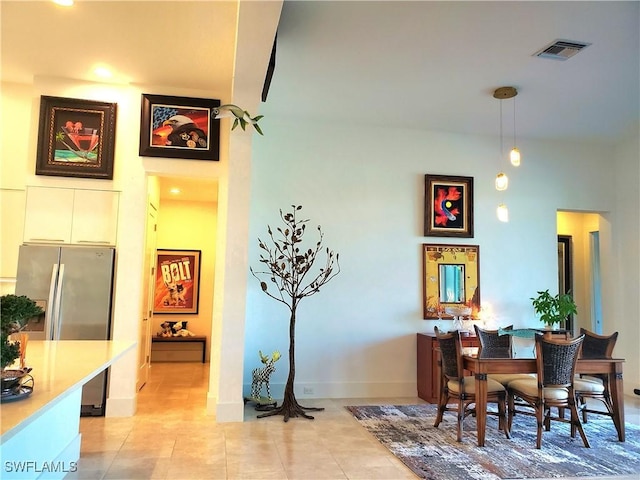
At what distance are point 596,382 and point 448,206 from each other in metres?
2.60

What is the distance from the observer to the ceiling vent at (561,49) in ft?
12.7

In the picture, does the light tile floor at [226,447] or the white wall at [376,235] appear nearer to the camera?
the light tile floor at [226,447]

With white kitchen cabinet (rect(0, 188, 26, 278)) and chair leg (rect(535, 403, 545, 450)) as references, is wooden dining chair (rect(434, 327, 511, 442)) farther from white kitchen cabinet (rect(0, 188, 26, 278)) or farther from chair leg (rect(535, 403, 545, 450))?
white kitchen cabinet (rect(0, 188, 26, 278))

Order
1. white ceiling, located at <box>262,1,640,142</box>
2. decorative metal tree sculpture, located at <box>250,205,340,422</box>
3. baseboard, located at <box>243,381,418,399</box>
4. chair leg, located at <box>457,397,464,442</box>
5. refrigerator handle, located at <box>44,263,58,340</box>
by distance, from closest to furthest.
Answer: white ceiling, located at <box>262,1,640,142</box> → chair leg, located at <box>457,397,464,442</box> → refrigerator handle, located at <box>44,263,58,340</box> → decorative metal tree sculpture, located at <box>250,205,340,422</box> → baseboard, located at <box>243,381,418,399</box>

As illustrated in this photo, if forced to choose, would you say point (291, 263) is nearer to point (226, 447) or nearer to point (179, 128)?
point (179, 128)

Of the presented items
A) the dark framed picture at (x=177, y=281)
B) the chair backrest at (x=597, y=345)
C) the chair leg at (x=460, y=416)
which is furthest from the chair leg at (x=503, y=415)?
the dark framed picture at (x=177, y=281)

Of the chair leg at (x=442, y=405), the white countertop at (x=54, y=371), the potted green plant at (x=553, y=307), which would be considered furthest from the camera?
the potted green plant at (x=553, y=307)

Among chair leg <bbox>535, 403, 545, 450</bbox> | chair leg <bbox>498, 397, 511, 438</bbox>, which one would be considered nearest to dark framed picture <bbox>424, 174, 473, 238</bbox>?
chair leg <bbox>498, 397, 511, 438</bbox>

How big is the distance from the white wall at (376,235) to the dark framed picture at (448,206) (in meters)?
0.10

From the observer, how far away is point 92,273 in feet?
15.3

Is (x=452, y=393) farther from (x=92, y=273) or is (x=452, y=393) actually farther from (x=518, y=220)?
(x=92, y=273)

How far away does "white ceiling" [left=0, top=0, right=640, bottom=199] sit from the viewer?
352cm

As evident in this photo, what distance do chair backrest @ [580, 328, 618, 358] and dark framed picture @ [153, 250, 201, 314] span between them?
6257mm

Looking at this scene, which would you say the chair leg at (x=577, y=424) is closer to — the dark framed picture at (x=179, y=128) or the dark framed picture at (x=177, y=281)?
the dark framed picture at (x=179, y=128)
